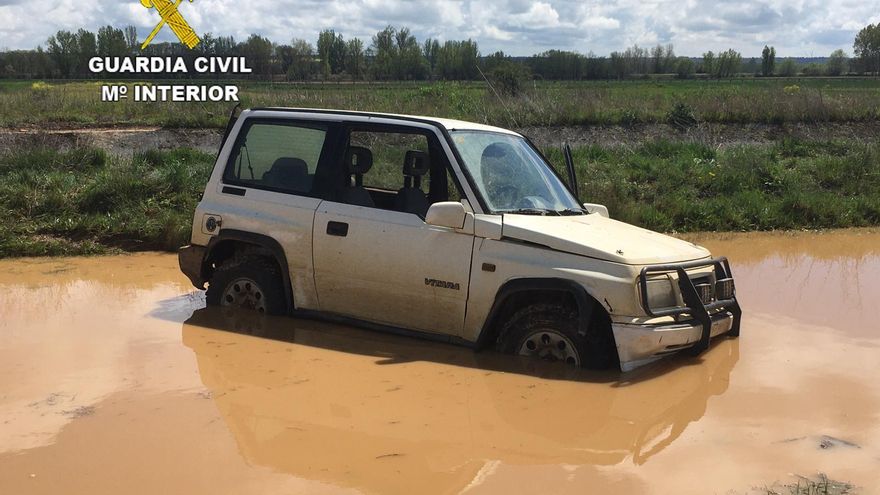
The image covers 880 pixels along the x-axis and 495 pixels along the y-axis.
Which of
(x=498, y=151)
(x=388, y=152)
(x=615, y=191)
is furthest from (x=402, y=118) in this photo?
(x=615, y=191)

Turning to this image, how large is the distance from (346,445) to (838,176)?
14.0 m

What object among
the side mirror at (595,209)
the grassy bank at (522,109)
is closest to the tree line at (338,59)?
the grassy bank at (522,109)

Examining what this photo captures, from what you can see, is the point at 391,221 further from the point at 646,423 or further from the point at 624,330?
the point at 646,423

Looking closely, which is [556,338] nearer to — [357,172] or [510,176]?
[510,176]

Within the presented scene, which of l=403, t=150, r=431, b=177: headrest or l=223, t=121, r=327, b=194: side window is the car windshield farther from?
l=223, t=121, r=327, b=194: side window

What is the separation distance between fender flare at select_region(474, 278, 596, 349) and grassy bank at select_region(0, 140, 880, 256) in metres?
6.01

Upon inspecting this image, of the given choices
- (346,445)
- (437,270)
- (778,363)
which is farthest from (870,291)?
(346,445)

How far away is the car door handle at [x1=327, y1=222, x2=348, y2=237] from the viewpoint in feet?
22.5

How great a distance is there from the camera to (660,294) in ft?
19.9

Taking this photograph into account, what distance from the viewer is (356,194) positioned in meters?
7.05

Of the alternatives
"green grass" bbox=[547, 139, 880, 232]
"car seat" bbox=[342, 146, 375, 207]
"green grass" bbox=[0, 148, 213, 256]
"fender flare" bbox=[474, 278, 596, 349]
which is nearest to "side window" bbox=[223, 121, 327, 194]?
"car seat" bbox=[342, 146, 375, 207]

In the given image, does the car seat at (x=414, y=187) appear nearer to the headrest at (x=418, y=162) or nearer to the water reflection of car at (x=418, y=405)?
the headrest at (x=418, y=162)

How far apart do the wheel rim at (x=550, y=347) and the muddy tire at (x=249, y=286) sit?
2.20m

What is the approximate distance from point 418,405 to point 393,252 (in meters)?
1.38
